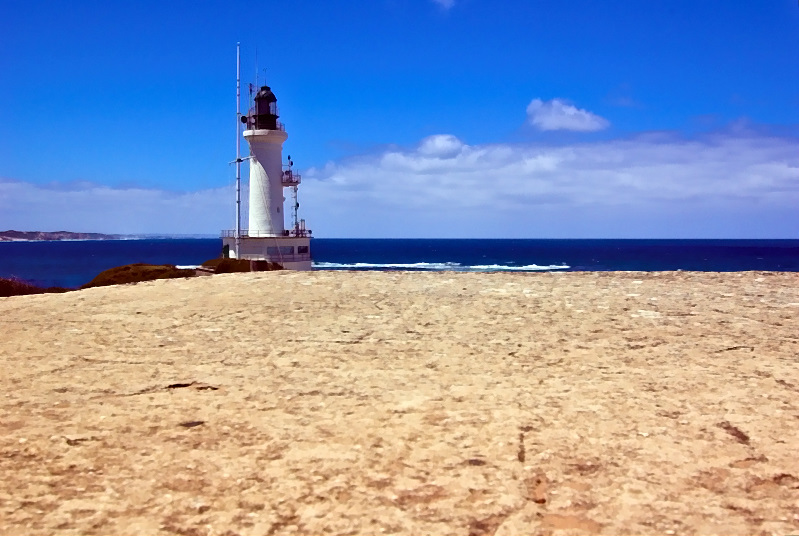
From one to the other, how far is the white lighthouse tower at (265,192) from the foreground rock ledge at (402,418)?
113 feet

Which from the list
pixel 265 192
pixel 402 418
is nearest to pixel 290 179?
pixel 265 192

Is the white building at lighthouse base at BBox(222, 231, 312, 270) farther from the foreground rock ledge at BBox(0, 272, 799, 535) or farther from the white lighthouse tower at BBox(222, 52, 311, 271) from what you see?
the foreground rock ledge at BBox(0, 272, 799, 535)

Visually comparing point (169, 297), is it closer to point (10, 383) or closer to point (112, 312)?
point (112, 312)

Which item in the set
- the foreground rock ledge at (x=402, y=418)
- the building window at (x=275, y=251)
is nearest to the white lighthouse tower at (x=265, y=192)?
the building window at (x=275, y=251)


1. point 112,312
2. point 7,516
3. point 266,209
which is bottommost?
point 7,516

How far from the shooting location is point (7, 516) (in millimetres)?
2676

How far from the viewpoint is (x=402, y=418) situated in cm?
381

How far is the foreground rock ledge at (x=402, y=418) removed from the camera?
2.76m

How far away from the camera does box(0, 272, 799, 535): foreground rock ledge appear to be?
2762 millimetres

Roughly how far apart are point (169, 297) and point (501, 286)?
4.03 metres

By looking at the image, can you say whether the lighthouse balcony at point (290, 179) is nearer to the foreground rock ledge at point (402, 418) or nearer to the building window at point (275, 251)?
the building window at point (275, 251)

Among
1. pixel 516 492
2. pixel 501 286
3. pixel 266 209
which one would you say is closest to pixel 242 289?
pixel 501 286

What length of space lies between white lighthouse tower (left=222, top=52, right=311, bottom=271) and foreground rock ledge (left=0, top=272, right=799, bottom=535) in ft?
113

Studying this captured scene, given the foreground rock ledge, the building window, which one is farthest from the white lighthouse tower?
the foreground rock ledge
